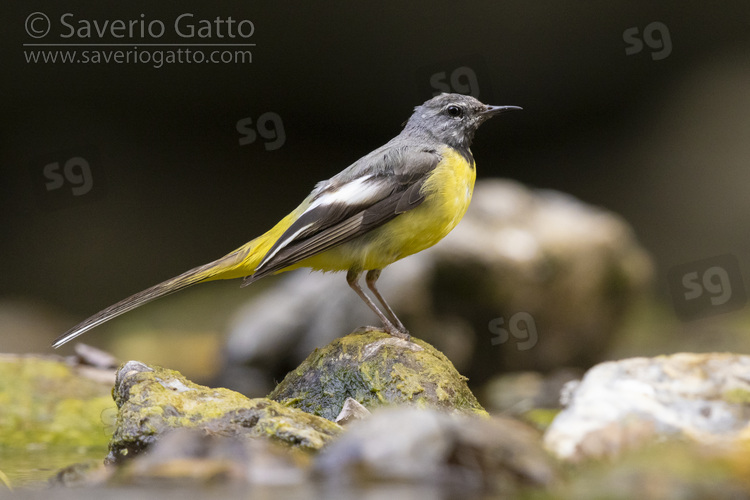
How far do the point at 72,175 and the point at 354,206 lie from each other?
490 centimetres

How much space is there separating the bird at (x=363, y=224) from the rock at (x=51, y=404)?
0.69 m

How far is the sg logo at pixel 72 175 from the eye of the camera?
23.7 feet

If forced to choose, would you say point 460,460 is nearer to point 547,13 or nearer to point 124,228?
point 547,13

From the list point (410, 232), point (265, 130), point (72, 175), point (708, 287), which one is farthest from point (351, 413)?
point (708, 287)

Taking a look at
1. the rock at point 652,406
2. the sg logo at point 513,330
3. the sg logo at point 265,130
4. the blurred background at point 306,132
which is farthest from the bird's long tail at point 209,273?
the sg logo at point 265,130

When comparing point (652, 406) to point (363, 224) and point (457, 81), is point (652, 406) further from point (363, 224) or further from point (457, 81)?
point (457, 81)

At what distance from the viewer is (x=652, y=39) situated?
730 centimetres

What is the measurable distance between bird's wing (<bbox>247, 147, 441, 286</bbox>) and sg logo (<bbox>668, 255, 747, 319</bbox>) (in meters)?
5.00

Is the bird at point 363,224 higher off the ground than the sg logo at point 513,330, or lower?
higher

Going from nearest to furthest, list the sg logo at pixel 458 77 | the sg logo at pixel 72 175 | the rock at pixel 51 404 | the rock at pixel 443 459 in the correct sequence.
Answer: 1. the rock at pixel 443 459
2. the rock at pixel 51 404
3. the sg logo at pixel 458 77
4. the sg logo at pixel 72 175

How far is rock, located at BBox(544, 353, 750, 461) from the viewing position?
2.13m

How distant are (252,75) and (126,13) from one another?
4.29ft

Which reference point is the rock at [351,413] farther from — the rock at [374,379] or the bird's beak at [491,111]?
the bird's beak at [491,111]

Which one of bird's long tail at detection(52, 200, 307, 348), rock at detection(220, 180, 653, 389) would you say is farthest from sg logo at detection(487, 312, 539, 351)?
bird's long tail at detection(52, 200, 307, 348)
